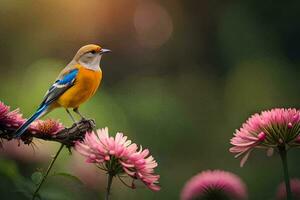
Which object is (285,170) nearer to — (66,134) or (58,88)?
(66,134)

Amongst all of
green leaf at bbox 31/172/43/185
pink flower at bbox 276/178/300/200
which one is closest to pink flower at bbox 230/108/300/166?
pink flower at bbox 276/178/300/200

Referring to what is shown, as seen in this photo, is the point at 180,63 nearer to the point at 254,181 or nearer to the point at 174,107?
the point at 174,107

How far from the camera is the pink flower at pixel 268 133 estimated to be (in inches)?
37.0

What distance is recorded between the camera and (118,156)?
0.91 m

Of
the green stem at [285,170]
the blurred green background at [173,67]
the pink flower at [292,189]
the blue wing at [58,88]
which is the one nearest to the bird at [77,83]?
the blue wing at [58,88]

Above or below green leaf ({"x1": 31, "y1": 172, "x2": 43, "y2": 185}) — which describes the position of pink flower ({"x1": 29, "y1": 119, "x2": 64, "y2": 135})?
above

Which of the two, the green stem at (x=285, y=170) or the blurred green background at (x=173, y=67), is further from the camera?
the blurred green background at (x=173, y=67)

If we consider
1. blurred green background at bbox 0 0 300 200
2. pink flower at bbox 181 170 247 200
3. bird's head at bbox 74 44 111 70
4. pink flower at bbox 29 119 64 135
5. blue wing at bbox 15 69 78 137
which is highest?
blurred green background at bbox 0 0 300 200

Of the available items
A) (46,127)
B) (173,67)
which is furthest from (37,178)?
(173,67)

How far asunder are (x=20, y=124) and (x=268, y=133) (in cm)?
28

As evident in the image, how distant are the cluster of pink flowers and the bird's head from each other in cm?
51

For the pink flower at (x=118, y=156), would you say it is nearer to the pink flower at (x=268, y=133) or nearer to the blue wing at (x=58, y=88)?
the pink flower at (x=268, y=133)

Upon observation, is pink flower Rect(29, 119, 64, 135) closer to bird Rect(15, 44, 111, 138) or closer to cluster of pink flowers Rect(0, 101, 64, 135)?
cluster of pink flowers Rect(0, 101, 64, 135)

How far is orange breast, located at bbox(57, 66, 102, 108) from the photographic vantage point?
1402 mm
